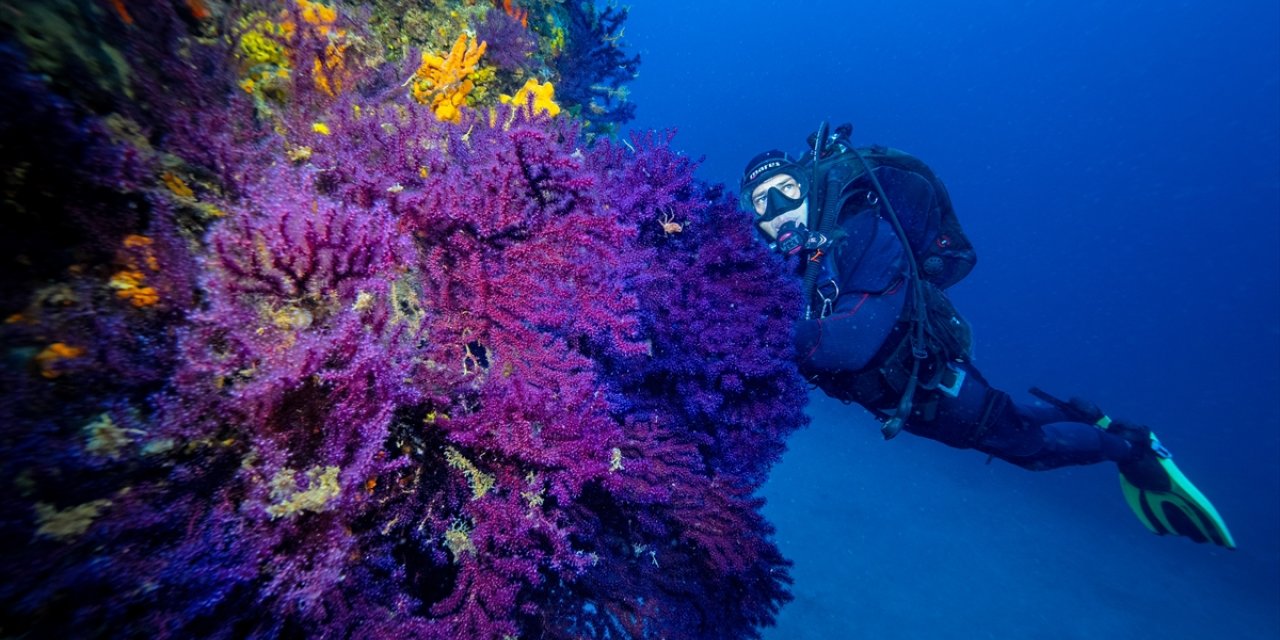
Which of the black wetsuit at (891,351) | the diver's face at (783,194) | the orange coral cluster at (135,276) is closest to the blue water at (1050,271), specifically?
the diver's face at (783,194)

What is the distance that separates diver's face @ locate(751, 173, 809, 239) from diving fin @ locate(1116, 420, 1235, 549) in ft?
19.4

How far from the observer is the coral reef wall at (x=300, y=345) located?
1.30 meters

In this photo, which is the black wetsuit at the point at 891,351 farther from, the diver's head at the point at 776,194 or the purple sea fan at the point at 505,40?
the purple sea fan at the point at 505,40

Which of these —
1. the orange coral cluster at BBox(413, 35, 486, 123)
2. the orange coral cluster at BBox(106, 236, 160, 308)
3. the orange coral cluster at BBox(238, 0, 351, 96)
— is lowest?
the orange coral cluster at BBox(106, 236, 160, 308)

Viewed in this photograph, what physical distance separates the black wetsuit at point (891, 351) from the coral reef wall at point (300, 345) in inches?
86.4

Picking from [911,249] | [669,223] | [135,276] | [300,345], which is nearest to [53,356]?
[135,276]

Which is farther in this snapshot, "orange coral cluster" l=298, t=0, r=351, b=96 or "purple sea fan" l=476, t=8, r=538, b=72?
"purple sea fan" l=476, t=8, r=538, b=72

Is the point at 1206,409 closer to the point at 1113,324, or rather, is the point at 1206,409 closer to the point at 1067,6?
the point at 1113,324

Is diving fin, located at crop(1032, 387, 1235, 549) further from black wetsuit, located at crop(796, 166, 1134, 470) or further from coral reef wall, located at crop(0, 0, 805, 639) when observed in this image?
coral reef wall, located at crop(0, 0, 805, 639)

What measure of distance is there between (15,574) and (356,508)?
689mm

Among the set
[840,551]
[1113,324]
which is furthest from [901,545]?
[1113,324]

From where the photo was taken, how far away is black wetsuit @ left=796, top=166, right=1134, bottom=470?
4312 millimetres

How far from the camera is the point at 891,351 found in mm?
4750

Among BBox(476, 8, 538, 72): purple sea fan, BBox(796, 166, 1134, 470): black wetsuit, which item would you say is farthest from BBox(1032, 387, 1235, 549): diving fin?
BBox(476, 8, 538, 72): purple sea fan
